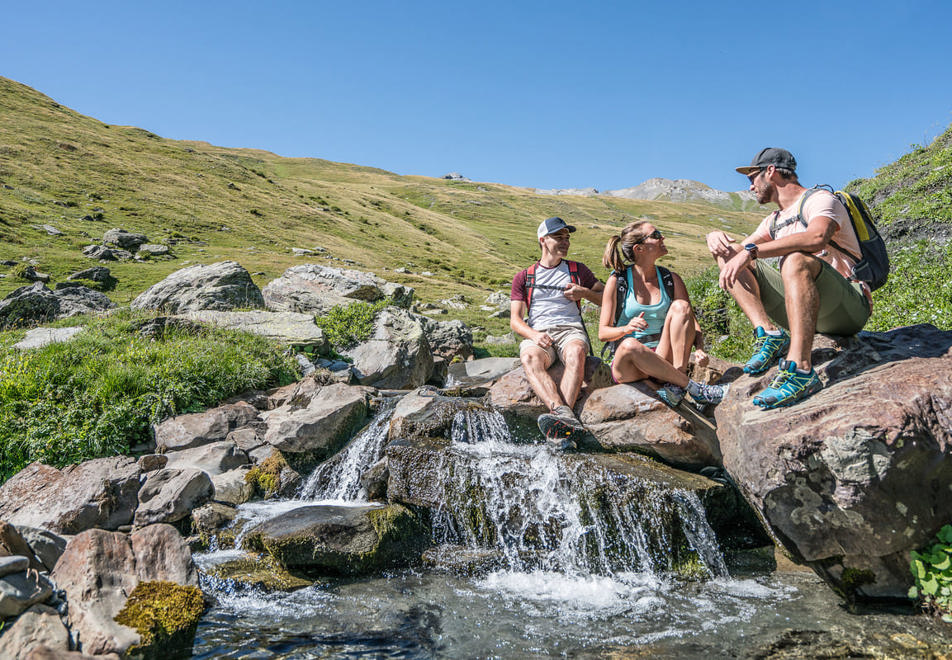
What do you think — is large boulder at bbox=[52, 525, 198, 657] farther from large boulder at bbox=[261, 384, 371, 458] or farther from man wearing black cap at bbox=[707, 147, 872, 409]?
man wearing black cap at bbox=[707, 147, 872, 409]

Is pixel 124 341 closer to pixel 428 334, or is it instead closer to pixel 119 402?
pixel 119 402

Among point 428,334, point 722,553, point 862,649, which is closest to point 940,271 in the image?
point 722,553

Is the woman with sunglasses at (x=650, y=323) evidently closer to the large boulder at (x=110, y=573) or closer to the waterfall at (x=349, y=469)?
the waterfall at (x=349, y=469)

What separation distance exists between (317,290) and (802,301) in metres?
20.9

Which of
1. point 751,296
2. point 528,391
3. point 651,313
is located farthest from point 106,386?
point 751,296

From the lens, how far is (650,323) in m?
8.18

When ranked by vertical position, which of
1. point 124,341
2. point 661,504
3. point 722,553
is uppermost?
point 124,341

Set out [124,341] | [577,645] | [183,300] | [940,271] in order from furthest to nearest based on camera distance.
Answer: [183,300] → [124,341] → [940,271] → [577,645]

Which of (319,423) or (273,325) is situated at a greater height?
(273,325)

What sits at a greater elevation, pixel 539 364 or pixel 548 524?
pixel 539 364

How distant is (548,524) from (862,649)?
11.7ft

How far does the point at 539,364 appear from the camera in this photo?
8.80 metres

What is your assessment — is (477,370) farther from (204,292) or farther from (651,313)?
(651,313)

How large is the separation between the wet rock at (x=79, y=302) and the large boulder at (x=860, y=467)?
22.8m
